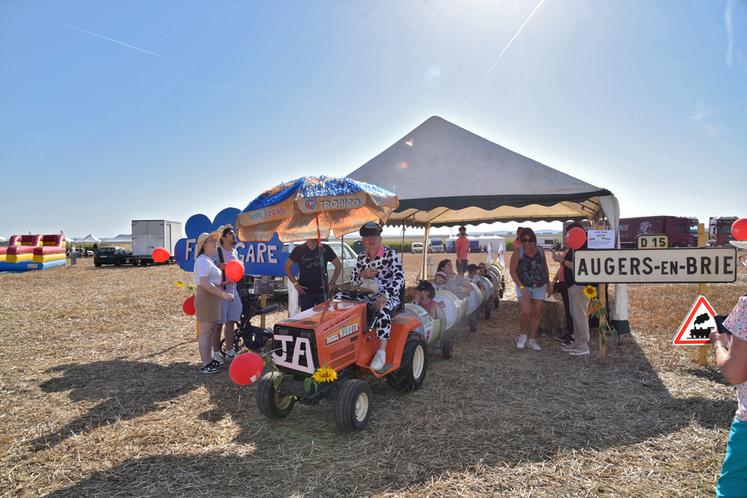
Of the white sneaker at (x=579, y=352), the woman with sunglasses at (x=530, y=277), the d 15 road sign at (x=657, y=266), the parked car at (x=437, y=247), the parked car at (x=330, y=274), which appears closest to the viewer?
the d 15 road sign at (x=657, y=266)

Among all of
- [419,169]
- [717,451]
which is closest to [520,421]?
[717,451]

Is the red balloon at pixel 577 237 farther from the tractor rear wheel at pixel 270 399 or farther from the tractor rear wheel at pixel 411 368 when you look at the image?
the tractor rear wheel at pixel 270 399

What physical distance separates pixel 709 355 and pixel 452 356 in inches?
145

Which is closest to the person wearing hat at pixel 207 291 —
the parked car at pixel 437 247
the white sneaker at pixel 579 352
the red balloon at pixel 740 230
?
the white sneaker at pixel 579 352

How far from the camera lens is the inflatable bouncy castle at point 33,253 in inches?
923

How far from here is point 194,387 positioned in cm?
514

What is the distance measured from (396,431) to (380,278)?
5.32 feet

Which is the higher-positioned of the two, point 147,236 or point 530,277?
point 147,236

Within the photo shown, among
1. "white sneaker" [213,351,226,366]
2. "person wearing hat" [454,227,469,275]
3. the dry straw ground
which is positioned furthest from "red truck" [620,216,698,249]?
"white sneaker" [213,351,226,366]

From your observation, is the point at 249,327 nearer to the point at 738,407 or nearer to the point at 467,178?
the point at 467,178

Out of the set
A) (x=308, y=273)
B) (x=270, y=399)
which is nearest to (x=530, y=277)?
(x=308, y=273)

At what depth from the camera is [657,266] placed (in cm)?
491

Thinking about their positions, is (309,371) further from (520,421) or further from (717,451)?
(717,451)

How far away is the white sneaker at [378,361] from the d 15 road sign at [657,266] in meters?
2.81
